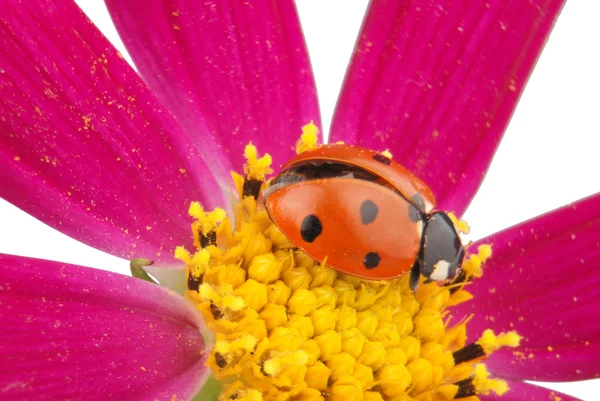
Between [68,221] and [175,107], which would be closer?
[68,221]

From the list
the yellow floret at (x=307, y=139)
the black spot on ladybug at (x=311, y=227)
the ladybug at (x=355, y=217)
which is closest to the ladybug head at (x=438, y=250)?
the ladybug at (x=355, y=217)

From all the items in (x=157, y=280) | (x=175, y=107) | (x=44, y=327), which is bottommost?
(x=44, y=327)

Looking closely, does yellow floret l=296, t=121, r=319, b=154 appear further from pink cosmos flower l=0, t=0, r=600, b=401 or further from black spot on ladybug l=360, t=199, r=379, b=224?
black spot on ladybug l=360, t=199, r=379, b=224

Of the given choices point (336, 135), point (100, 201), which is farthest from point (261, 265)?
point (336, 135)

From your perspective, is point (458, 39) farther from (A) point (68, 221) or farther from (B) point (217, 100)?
(A) point (68, 221)

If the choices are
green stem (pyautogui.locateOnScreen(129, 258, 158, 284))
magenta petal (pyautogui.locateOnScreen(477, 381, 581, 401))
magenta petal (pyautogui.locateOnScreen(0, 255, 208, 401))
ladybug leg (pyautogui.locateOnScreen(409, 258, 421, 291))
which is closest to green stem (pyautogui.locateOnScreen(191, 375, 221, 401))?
magenta petal (pyautogui.locateOnScreen(0, 255, 208, 401))

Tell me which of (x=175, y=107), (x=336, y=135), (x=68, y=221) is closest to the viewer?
(x=68, y=221)

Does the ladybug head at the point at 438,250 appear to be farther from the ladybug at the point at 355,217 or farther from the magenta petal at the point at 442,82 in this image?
the magenta petal at the point at 442,82
